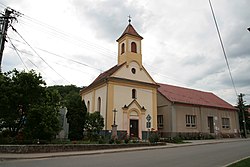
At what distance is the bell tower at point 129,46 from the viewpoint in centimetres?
3072

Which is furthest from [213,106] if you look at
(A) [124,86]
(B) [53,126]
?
(B) [53,126]

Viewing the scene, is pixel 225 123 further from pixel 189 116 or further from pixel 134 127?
pixel 134 127

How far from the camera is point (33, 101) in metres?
17.4

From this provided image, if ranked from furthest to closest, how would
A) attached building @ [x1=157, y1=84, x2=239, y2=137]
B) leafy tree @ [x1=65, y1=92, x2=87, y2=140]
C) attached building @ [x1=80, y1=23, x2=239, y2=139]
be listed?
attached building @ [x1=157, y1=84, x2=239, y2=137] < attached building @ [x1=80, y1=23, x2=239, y2=139] < leafy tree @ [x1=65, y1=92, x2=87, y2=140]

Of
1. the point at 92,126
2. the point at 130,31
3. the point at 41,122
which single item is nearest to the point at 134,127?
the point at 92,126

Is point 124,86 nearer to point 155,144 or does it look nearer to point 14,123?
point 155,144

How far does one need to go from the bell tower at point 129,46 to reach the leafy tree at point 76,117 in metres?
9.45

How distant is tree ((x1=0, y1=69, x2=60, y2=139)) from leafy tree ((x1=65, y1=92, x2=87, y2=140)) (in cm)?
546

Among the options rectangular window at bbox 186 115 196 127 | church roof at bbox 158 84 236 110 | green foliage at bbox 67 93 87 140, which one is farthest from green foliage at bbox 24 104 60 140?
rectangular window at bbox 186 115 196 127

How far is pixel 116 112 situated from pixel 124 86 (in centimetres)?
353

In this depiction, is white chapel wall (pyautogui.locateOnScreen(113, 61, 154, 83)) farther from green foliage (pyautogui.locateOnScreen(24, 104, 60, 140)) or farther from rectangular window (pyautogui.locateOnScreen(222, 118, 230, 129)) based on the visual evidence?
rectangular window (pyautogui.locateOnScreen(222, 118, 230, 129))

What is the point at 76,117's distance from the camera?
75.8 feet

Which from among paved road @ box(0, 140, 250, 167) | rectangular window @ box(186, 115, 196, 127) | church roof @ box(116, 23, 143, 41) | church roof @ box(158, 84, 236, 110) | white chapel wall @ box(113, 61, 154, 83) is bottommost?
paved road @ box(0, 140, 250, 167)

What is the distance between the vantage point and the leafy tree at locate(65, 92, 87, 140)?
2272 cm
